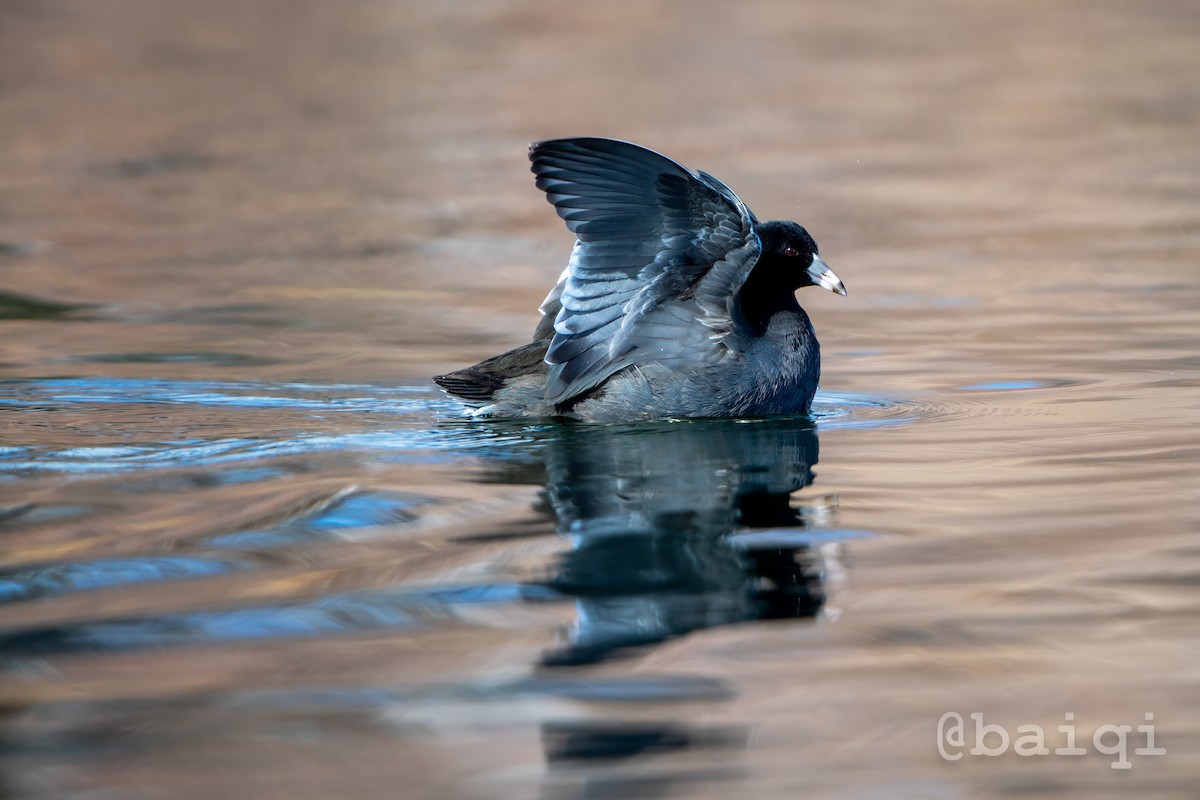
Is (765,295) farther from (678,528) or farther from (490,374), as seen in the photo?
(678,528)

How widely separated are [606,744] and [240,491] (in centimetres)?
279

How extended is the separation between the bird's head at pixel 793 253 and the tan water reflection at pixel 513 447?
0.72 metres

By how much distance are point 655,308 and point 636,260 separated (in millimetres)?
296

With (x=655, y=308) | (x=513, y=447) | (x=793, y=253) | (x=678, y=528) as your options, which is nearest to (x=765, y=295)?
(x=793, y=253)

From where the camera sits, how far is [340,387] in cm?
840

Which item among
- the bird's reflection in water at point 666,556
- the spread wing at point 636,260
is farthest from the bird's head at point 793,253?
the bird's reflection in water at point 666,556

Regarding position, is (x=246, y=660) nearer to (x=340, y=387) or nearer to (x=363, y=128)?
(x=340, y=387)

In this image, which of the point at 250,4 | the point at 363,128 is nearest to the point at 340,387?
the point at 363,128

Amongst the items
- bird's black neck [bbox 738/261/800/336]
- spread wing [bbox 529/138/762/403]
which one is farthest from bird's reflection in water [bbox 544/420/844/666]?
bird's black neck [bbox 738/261/800/336]

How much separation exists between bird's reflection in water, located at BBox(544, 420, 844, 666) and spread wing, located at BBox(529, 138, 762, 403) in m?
0.36

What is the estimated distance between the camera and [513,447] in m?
7.11

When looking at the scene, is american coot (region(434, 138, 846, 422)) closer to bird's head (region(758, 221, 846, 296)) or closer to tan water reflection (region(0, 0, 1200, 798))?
bird's head (region(758, 221, 846, 296))

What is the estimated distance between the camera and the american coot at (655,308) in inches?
262

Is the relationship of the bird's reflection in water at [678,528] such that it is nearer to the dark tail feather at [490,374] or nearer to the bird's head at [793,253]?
the dark tail feather at [490,374]
